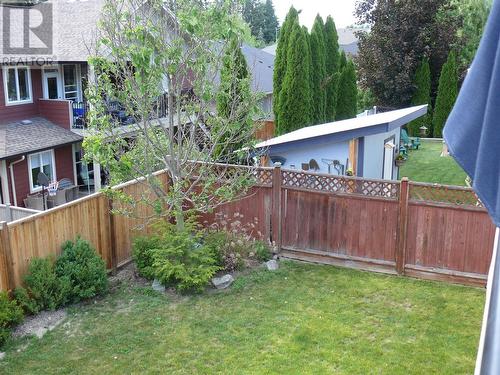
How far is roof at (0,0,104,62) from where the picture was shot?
16.6 m

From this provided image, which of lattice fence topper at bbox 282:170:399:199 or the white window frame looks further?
the white window frame

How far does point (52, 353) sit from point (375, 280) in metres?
4.98

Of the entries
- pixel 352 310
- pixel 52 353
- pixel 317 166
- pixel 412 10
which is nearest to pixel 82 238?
pixel 52 353

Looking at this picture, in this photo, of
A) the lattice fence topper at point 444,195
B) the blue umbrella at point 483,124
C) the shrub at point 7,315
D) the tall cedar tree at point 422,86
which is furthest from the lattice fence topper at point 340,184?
the tall cedar tree at point 422,86

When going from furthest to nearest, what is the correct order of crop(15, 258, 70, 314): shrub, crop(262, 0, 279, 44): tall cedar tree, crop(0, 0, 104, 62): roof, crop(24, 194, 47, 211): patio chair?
crop(262, 0, 279, 44): tall cedar tree < crop(0, 0, 104, 62): roof < crop(24, 194, 47, 211): patio chair < crop(15, 258, 70, 314): shrub

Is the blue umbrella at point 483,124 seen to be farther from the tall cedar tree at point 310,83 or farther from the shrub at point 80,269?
the tall cedar tree at point 310,83

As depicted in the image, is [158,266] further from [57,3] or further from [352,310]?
[57,3]

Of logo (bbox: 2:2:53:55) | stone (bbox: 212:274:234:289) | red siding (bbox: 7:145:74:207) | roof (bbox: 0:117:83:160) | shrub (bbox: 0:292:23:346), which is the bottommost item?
stone (bbox: 212:274:234:289)

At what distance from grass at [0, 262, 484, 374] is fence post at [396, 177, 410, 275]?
27 centimetres

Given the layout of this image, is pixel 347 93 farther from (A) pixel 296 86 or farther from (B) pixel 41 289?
(B) pixel 41 289

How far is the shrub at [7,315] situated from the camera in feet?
21.4

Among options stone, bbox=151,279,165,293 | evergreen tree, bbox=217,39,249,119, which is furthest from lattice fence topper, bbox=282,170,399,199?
stone, bbox=151,279,165,293

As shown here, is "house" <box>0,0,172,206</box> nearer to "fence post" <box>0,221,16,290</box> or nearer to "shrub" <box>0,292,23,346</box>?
"fence post" <box>0,221,16,290</box>

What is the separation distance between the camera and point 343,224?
9.15m
